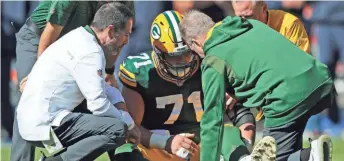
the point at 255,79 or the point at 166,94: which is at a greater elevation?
the point at 255,79

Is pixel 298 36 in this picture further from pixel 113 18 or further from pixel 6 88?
pixel 6 88

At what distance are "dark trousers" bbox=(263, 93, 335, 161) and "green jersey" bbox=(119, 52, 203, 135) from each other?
110 cm

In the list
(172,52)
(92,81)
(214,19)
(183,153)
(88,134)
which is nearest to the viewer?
(92,81)

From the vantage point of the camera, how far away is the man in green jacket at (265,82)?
217 inches

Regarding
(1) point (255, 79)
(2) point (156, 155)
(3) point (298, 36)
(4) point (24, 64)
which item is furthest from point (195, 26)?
(4) point (24, 64)

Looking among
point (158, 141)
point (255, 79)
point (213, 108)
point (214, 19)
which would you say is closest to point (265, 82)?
point (255, 79)

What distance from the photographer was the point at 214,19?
10.9 m

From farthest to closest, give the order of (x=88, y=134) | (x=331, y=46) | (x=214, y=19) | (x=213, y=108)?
(x=331, y=46), (x=214, y=19), (x=88, y=134), (x=213, y=108)

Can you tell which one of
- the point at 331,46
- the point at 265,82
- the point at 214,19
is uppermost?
the point at 265,82

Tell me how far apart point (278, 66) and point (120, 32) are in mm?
1213

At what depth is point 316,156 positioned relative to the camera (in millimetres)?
5426

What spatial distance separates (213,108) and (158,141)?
0.98 m

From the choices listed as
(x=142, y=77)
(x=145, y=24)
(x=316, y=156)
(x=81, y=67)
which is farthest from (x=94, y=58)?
(x=145, y=24)

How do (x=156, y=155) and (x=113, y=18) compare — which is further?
(x=156, y=155)
